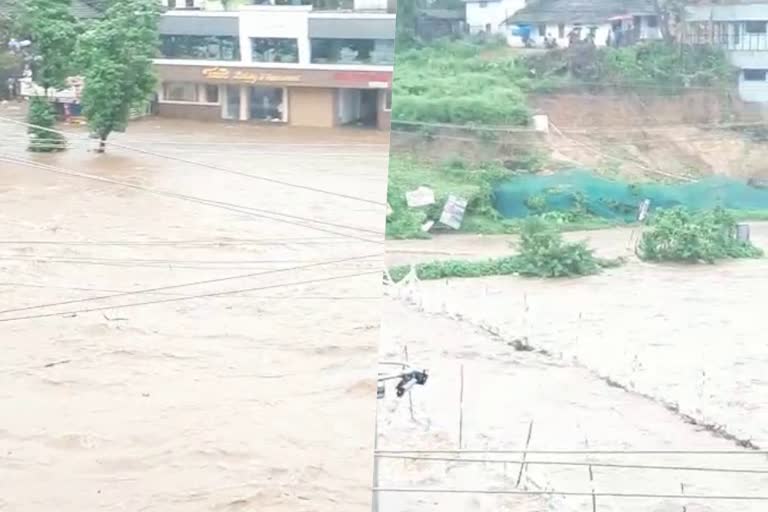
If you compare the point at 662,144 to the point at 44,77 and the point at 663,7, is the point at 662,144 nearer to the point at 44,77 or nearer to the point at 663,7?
the point at 663,7

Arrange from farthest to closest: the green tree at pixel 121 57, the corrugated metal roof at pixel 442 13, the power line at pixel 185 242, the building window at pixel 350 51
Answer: the power line at pixel 185 242, the green tree at pixel 121 57, the building window at pixel 350 51, the corrugated metal roof at pixel 442 13

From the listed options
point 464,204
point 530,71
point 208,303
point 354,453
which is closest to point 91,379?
point 208,303

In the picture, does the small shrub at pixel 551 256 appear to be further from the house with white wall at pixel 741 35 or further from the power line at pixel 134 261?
the power line at pixel 134 261

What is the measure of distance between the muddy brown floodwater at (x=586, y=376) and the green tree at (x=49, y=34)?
873 millimetres

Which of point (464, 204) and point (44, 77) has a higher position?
point (44, 77)

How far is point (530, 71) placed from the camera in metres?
1.76

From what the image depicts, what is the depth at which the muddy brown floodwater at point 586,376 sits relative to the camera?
179 cm

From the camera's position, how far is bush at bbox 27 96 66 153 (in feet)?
7.38

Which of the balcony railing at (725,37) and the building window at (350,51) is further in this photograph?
the building window at (350,51)

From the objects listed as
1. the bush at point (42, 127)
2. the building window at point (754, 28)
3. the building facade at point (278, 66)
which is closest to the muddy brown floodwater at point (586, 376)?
the building window at point (754, 28)

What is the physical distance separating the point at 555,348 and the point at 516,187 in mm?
287

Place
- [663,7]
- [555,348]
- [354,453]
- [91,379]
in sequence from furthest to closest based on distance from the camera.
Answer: [91,379] < [354,453] < [555,348] < [663,7]

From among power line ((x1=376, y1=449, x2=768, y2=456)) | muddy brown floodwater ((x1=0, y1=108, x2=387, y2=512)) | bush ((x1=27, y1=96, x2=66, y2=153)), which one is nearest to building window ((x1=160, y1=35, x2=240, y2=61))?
muddy brown floodwater ((x1=0, y1=108, x2=387, y2=512))

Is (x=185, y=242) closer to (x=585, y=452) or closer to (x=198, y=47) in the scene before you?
(x=198, y=47)
